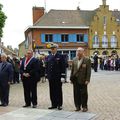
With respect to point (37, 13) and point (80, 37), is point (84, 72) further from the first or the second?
point (37, 13)

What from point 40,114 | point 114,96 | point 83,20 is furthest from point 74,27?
point 40,114

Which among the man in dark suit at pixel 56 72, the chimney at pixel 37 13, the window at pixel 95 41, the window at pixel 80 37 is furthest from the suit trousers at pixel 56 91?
the chimney at pixel 37 13

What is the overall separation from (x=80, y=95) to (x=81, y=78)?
52 centimetres

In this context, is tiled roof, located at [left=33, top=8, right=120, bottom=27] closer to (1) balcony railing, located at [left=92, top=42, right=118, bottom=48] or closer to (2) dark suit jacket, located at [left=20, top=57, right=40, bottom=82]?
(1) balcony railing, located at [left=92, top=42, right=118, bottom=48]

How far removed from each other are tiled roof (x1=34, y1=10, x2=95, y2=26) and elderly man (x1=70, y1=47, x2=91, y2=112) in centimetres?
6125

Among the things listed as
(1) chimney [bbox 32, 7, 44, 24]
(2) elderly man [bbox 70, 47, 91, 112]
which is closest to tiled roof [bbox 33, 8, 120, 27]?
(1) chimney [bbox 32, 7, 44, 24]

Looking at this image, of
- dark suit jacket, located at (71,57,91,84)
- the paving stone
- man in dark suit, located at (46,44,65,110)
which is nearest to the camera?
the paving stone

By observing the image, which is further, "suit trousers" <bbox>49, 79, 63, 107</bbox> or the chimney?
the chimney

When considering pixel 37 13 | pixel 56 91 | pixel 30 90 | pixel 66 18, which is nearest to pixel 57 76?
pixel 56 91

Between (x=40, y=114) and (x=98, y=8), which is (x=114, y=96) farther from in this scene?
(x=98, y=8)

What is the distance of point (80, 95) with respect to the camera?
14.1 metres

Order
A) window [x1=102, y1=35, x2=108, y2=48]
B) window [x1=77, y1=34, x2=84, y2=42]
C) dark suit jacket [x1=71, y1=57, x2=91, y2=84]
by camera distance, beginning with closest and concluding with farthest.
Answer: dark suit jacket [x1=71, y1=57, x2=91, y2=84] < window [x1=77, y1=34, x2=84, y2=42] < window [x1=102, y1=35, x2=108, y2=48]

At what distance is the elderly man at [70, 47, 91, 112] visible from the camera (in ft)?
45.9

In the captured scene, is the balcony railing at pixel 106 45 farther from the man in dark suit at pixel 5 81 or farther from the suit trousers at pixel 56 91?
the suit trousers at pixel 56 91
